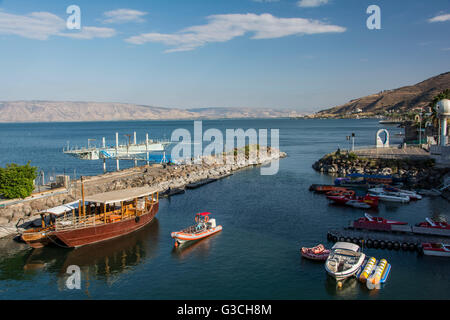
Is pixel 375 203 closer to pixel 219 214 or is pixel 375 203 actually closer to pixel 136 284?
pixel 219 214

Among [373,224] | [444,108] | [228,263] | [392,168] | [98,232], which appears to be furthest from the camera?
[444,108]

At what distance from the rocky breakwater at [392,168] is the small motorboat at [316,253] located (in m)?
27.2

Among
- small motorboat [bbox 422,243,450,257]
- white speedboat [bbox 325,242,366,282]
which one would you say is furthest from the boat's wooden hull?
small motorboat [bbox 422,243,450,257]

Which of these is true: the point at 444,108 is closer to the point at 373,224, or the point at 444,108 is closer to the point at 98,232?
the point at 373,224

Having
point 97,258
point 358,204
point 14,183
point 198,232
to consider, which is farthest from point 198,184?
point 97,258

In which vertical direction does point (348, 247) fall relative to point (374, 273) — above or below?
above

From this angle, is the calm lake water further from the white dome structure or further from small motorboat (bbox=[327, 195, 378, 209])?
the white dome structure

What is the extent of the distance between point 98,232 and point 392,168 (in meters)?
40.8

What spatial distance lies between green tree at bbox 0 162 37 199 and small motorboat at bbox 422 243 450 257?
3295 centimetres

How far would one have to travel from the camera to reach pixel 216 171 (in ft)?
187

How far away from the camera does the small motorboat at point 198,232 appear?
2686cm

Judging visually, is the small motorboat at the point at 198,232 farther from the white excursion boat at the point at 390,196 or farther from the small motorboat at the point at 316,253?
the white excursion boat at the point at 390,196

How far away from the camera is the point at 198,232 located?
28.1 metres

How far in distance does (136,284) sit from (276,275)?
8486 mm
